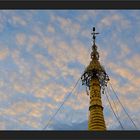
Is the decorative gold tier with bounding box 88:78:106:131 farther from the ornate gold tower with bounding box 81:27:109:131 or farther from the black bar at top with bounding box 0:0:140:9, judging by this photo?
the black bar at top with bounding box 0:0:140:9

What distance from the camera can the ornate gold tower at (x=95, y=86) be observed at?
41.5 ft

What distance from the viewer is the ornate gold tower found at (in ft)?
41.5

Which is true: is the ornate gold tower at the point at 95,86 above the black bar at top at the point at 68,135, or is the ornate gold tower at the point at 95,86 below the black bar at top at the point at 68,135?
above

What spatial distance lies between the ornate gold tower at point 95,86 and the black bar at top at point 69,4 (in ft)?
34.7

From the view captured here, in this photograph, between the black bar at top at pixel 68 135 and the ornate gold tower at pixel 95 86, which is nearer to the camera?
the black bar at top at pixel 68 135

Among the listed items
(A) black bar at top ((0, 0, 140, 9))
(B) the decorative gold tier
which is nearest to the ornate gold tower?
(B) the decorative gold tier

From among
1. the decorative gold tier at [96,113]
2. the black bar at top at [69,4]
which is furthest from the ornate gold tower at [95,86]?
the black bar at top at [69,4]

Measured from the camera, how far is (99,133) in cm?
159

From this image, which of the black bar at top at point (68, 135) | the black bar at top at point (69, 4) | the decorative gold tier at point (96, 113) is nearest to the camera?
the black bar at top at point (68, 135)

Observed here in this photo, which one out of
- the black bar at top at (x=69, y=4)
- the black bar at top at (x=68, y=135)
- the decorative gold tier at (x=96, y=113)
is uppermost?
the decorative gold tier at (x=96, y=113)

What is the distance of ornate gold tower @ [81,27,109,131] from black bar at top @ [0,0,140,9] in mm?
10578

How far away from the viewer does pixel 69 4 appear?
188 centimetres

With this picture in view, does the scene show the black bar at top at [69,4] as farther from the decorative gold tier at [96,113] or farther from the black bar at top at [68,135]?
the decorative gold tier at [96,113]

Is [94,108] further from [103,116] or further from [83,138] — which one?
[83,138]
